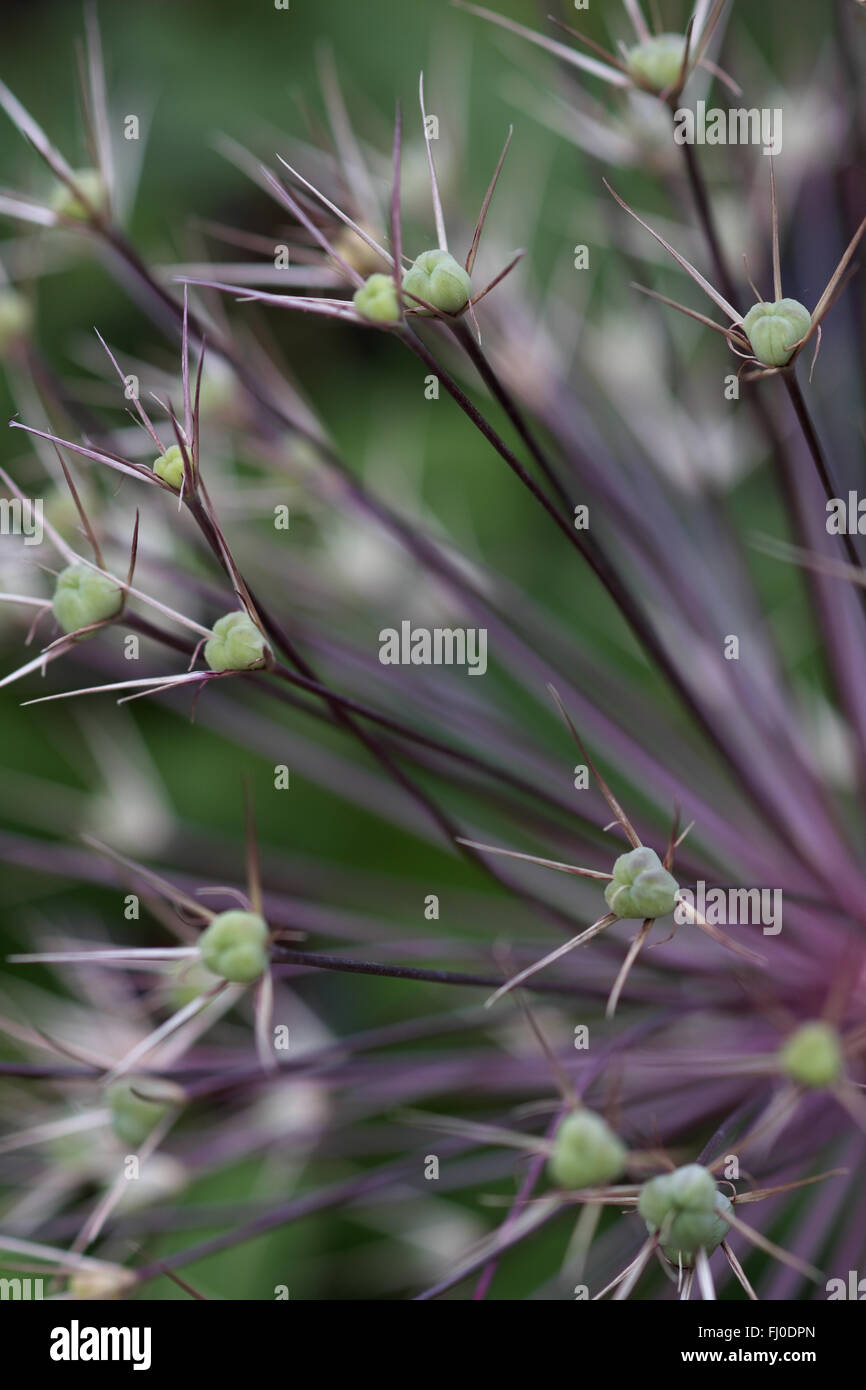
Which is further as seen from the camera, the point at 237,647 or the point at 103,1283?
the point at 103,1283

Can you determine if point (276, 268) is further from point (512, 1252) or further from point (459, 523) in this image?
point (512, 1252)

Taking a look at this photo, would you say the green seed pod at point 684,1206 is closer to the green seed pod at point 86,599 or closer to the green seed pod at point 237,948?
the green seed pod at point 237,948

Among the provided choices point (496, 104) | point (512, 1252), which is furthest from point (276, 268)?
point (512, 1252)

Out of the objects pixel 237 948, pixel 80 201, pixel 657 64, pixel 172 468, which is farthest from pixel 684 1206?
pixel 80 201

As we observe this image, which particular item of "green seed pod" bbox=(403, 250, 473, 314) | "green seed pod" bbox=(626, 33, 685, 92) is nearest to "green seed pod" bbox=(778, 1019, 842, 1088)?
"green seed pod" bbox=(403, 250, 473, 314)

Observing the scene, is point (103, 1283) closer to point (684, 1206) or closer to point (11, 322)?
point (684, 1206)

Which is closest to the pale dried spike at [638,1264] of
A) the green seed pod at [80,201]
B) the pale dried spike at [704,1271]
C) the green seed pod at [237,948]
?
the pale dried spike at [704,1271]
